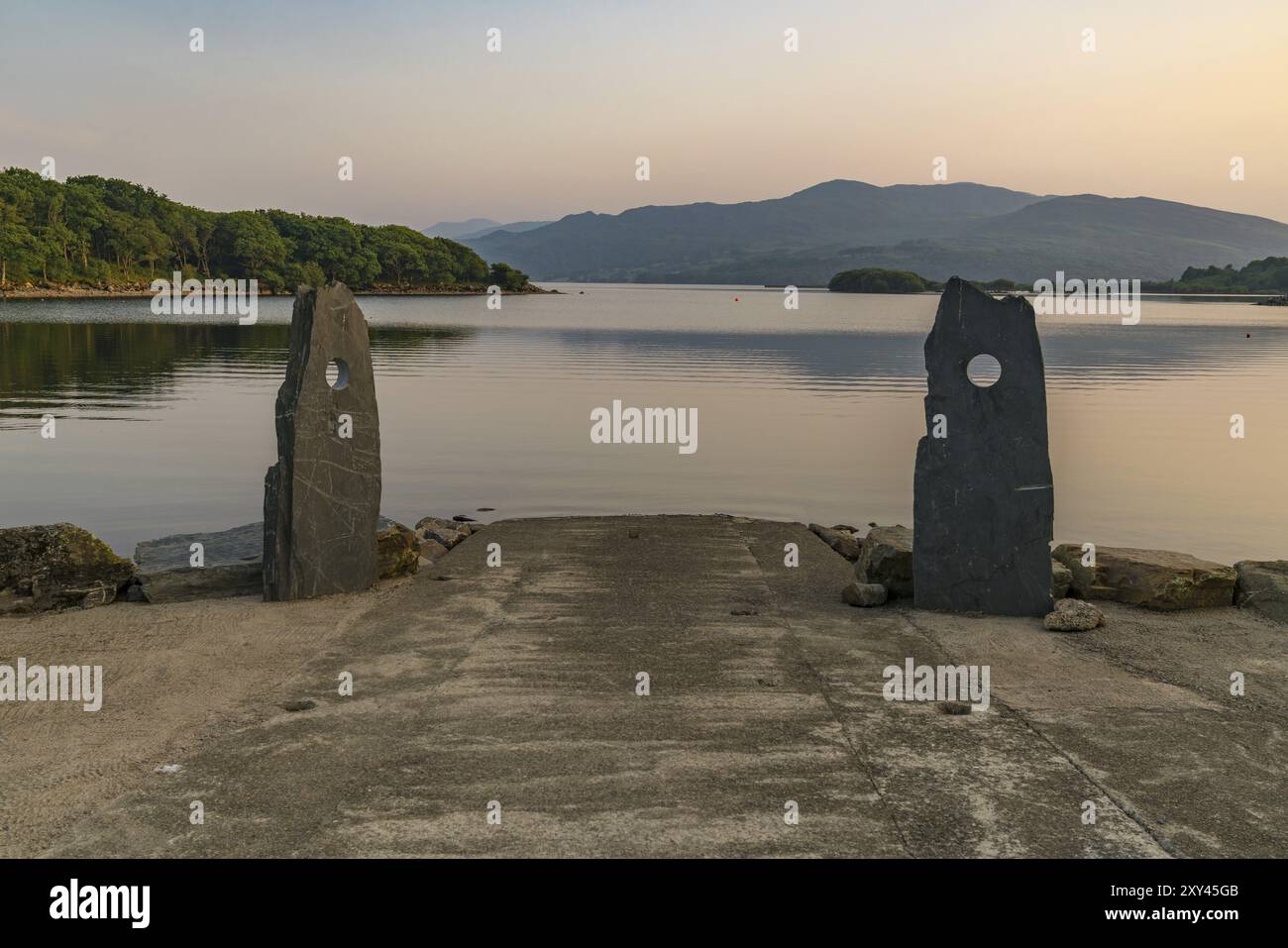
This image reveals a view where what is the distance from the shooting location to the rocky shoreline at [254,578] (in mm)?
10297

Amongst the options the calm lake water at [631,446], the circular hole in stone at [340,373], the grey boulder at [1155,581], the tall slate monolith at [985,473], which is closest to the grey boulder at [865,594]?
the tall slate monolith at [985,473]

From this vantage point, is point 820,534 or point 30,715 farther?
point 820,534

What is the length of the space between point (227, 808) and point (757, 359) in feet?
175

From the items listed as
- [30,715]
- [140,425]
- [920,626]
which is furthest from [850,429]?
[30,715]

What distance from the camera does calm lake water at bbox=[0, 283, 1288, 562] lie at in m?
20.6

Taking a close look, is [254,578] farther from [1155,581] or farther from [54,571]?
[1155,581]

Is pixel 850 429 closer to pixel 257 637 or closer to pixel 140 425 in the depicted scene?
pixel 140 425

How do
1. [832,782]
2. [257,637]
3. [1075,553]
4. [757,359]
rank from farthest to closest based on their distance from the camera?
1. [757,359]
2. [1075,553]
3. [257,637]
4. [832,782]

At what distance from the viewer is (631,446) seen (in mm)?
28750

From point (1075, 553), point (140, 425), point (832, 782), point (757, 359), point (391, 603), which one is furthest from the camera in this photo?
point (757, 359)

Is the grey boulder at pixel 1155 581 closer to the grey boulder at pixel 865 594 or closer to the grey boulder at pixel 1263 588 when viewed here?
the grey boulder at pixel 1263 588

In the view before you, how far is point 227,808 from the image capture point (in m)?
5.85

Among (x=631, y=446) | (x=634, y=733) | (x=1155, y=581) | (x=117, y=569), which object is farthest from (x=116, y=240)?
(x=634, y=733)

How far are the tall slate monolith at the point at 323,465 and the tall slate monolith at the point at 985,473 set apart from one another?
5204 millimetres
